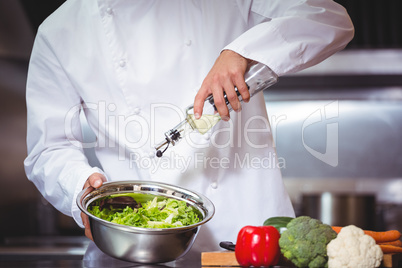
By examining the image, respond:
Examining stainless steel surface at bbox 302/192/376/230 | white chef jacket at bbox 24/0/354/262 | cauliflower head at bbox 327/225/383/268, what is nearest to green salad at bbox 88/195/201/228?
white chef jacket at bbox 24/0/354/262

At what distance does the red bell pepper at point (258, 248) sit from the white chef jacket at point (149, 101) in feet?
1.10

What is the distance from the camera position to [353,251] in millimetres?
844

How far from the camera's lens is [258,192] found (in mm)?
1322

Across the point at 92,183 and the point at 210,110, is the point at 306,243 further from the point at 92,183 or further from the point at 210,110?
the point at 92,183

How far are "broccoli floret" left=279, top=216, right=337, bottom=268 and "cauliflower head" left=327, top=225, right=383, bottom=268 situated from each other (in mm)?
16

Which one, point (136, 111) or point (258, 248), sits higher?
point (136, 111)

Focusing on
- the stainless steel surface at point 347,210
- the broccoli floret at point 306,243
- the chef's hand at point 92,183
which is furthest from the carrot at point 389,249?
the stainless steel surface at point 347,210

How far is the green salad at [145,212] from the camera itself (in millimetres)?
979

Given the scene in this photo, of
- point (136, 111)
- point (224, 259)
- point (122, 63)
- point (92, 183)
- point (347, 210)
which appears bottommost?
point (347, 210)

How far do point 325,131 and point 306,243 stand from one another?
2.23 m

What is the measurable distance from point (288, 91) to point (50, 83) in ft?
5.87

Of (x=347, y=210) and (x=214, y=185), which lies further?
(x=347, y=210)

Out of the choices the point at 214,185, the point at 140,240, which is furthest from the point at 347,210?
the point at 140,240

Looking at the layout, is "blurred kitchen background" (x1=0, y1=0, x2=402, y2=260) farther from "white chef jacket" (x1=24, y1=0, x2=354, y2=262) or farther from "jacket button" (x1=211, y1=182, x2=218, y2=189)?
"jacket button" (x1=211, y1=182, x2=218, y2=189)
